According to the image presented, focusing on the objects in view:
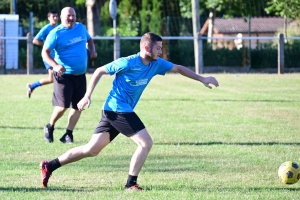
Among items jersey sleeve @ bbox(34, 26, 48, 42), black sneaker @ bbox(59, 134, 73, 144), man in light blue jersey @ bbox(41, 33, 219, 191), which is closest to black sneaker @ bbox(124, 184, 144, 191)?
man in light blue jersey @ bbox(41, 33, 219, 191)

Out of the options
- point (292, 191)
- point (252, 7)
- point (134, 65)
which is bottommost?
point (292, 191)

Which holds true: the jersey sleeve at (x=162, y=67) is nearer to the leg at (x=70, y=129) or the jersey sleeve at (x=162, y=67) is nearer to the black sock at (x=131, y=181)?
the black sock at (x=131, y=181)

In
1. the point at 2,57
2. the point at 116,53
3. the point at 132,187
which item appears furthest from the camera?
the point at 2,57

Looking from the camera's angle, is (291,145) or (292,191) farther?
(291,145)

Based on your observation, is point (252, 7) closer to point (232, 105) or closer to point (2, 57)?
point (2, 57)

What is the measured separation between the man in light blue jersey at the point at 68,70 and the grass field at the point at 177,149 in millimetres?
387

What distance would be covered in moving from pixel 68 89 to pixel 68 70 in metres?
0.29

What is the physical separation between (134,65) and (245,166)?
2.22 meters

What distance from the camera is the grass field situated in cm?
723

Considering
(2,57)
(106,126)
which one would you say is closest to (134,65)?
(106,126)

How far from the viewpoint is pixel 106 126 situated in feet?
24.1

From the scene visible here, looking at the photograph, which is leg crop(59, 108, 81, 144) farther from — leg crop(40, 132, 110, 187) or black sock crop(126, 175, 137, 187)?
black sock crop(126, 175, 137, 187)

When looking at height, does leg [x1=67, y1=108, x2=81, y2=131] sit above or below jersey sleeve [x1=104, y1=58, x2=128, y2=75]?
below

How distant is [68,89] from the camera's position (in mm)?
10758
